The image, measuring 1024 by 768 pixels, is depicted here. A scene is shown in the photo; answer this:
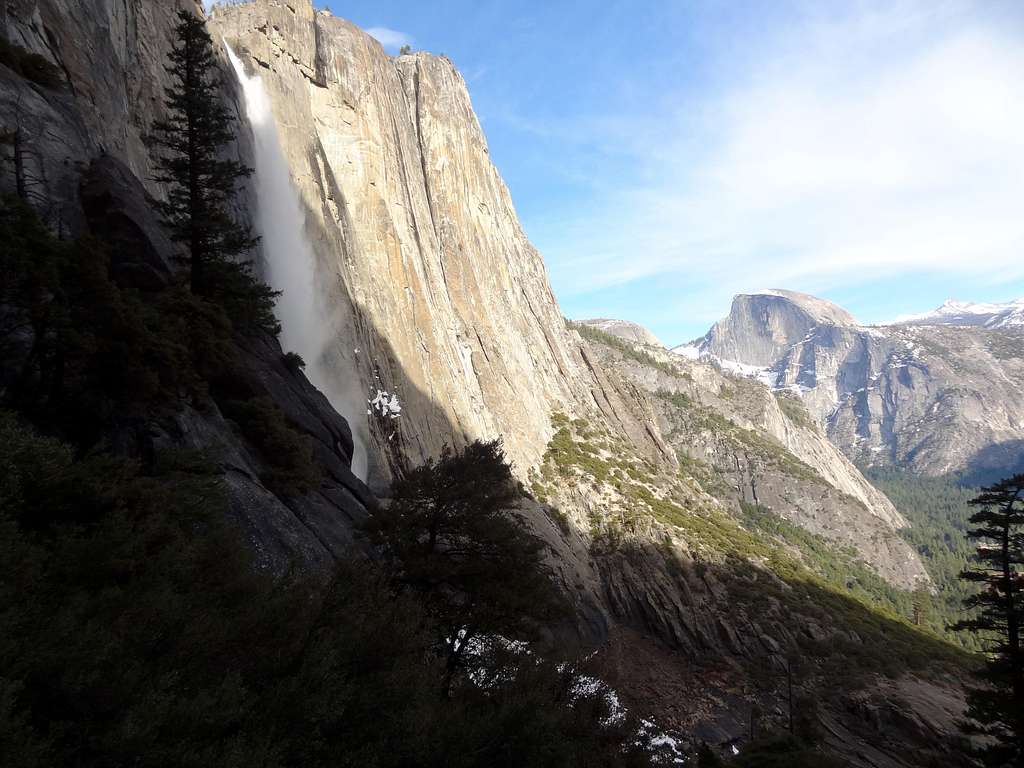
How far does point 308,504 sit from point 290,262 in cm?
2075

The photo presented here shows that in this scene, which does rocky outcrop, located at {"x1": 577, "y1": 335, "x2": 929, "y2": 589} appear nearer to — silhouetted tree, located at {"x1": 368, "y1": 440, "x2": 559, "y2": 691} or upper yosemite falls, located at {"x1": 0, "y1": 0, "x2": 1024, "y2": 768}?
upper yosemite falls, located at {"x1": 0, "y1": 0, "x2": 1024, "y2": 768}

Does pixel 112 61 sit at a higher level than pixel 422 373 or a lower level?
higher

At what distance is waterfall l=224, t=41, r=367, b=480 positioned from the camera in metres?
31.5

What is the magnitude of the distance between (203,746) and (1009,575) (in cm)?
2425

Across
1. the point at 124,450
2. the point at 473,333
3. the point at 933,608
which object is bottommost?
the point at 933,608

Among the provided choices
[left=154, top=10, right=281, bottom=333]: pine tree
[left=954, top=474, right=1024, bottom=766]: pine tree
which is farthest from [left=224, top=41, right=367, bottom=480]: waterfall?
[left=954, top=474, right=1024, bottom=766]: pine tree

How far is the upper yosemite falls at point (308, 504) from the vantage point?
6.88m

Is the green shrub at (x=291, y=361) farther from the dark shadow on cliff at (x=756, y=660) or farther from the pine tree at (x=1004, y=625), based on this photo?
the pine tree at (x=1004, y=625)

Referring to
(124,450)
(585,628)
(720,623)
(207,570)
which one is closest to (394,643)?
(207,570)

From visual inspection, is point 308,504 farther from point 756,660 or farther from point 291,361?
point 756,660

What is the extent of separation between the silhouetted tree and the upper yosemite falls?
0.10 metres

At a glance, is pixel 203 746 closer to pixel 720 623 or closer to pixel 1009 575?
pixel 1009 575

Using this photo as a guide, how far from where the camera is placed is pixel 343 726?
782 cm

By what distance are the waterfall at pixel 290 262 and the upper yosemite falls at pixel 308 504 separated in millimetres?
202
